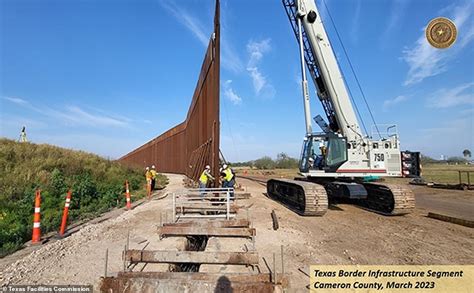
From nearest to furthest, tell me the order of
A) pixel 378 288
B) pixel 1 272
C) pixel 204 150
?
1. pixel 378 288
2. pixel 1 272
3. pixel 204 150

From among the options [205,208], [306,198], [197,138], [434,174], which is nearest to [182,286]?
[205,208]

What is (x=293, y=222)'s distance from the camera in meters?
7.62

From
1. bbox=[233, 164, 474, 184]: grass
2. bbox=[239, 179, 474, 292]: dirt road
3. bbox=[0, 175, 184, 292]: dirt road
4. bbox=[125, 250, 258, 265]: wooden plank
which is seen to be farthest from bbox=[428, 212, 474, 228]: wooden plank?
bbox=[233, 164, 474, 184]: grass

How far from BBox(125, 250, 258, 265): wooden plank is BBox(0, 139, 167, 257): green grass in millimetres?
3080

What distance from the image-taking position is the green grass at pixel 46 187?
24.5ft

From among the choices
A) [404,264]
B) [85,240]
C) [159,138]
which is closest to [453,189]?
[404,264]

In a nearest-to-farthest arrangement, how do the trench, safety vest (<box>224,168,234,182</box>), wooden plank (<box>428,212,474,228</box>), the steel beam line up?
1. the trench
2. the steel beam
3. wooden plank (<box>428,212,474,228</box>)
4. safety vest (<box>224,168,234,182</box>)

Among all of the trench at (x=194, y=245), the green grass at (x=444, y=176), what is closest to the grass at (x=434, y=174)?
the green grass at (x=444, y=176)

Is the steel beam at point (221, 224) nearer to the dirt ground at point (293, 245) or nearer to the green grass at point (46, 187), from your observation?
the dirt ground at point (293, 245)

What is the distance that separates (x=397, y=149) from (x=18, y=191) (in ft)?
41.2

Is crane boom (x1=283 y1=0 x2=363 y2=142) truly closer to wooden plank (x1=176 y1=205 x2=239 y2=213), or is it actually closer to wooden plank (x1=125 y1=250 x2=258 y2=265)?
wooden plank (x1=176 y1=205 x2=239 y2=213)

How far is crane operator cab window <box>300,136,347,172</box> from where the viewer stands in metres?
9.70

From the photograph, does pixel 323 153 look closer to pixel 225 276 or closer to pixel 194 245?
pixel 194 245

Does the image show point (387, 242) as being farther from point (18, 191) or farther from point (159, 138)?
point (159, 138)
